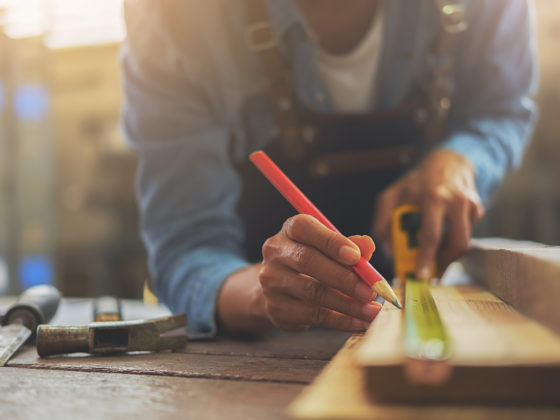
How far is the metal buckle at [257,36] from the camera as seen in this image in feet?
3.26

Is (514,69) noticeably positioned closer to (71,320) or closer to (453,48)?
(453,48)

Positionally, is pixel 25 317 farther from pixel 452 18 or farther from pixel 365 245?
pixel 452 18

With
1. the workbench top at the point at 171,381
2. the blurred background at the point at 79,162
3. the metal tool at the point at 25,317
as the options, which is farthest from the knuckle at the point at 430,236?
the blurred background at the point at 79,162

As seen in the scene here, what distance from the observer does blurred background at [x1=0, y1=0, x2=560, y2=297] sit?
3.93m

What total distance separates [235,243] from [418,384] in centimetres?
77

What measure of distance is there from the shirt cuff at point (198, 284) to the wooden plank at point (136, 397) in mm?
273

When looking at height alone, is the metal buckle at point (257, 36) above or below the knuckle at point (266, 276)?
above

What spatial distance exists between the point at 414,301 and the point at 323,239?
13 centimetres

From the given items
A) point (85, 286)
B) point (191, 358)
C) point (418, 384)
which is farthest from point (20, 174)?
point (418, 384)

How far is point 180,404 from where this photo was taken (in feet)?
1.45

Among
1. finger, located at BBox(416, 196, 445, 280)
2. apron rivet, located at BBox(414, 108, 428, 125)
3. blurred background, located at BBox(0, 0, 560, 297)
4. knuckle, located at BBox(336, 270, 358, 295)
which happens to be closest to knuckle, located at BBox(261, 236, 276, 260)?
knuckle, located at BBox(336, 270, 358, 295)

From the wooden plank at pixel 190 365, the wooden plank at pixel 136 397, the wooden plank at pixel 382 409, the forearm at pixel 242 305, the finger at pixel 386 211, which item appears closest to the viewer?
the wooden plank at pixel 382 409

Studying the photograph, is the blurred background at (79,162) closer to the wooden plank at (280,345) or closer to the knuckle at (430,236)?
the knuckle at (430,236)

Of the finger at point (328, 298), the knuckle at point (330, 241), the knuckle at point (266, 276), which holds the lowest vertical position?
the finger at point (328, 298)
